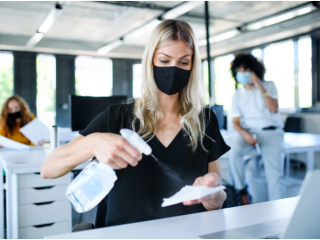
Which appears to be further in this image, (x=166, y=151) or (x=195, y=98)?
(x=195, y=98)

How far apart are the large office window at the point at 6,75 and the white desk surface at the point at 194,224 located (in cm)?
886

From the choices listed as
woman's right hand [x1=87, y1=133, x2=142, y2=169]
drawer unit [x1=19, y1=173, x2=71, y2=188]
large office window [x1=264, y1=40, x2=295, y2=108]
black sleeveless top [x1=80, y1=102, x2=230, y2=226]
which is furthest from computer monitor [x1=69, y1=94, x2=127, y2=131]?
large office window [x1=264, y1=40, x2=295, y2=108]

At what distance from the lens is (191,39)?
1311mm

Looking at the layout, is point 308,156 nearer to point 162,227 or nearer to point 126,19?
point 162,227

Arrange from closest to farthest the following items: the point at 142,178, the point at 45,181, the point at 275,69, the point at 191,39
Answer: the point at 142,178 → the point at 191,39 → the point at 45,181 → the point at 275,69

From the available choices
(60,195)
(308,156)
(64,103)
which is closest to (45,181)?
(60,195)

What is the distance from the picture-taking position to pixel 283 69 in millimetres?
7484

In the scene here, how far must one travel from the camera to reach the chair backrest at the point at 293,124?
21.3 feet

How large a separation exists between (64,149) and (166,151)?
39 cm

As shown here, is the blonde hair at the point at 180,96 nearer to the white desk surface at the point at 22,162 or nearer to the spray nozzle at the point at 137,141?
the spray nozzle at the point at 137,141

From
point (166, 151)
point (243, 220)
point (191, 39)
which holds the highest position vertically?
point (191, 39)

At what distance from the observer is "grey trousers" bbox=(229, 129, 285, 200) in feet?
10.1

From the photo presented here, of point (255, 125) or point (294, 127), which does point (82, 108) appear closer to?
point (255, 125)

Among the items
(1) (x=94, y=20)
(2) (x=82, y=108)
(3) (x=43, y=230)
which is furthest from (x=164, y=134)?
(1) (x=94, y=20)
